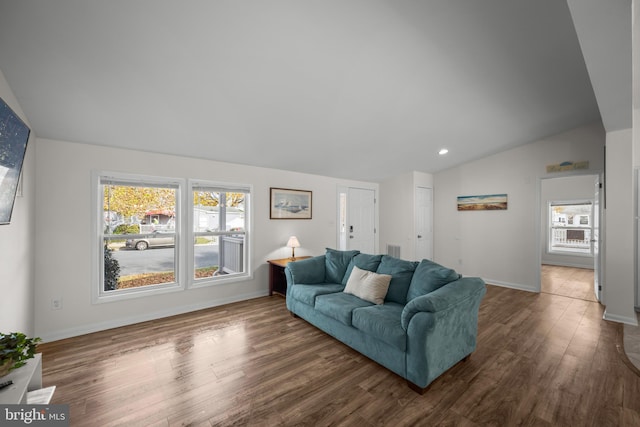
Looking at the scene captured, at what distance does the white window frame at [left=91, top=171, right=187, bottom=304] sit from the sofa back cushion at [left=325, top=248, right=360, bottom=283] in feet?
6.57

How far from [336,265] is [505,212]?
3.68 m

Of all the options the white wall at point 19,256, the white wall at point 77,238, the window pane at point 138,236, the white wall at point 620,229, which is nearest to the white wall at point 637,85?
the white wall at point 620,229

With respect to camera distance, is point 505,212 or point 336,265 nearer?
point 336,265

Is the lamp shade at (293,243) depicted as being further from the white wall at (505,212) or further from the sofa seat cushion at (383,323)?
the white wall at (505,212)

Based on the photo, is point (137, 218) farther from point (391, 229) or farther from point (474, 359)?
point (391, 229)

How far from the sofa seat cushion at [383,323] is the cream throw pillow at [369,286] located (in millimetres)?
157

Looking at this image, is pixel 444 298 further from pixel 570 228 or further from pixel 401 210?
pixel 570 228

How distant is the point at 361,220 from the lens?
5.89 m

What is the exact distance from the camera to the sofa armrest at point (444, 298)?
2010 millimetres

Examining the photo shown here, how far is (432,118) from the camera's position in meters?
3.50

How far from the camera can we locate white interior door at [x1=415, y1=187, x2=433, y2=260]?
5793 millimetres

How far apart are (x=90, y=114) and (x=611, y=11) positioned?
160 inches

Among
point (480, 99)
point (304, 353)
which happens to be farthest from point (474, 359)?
point (480, 99)

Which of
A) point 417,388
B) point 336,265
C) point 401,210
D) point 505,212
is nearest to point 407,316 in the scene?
point 417,388
